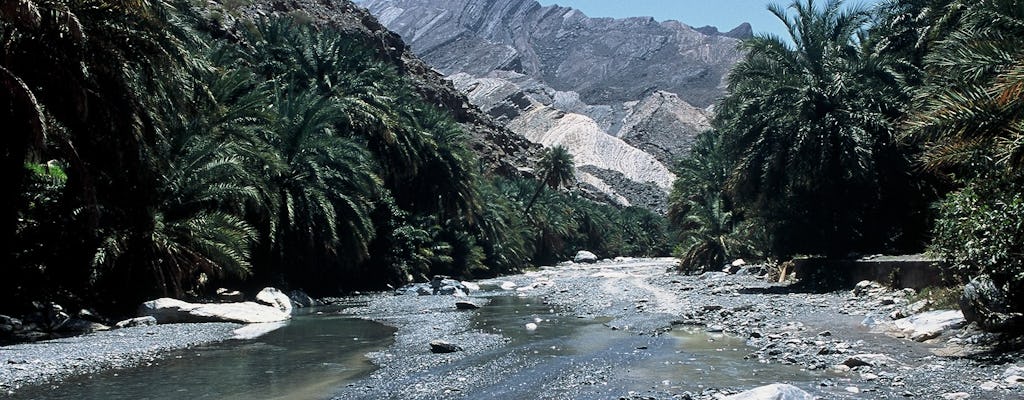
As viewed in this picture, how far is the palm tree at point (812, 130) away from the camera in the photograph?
864 inches

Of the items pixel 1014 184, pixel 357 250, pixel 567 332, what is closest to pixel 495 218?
pixel 357 250

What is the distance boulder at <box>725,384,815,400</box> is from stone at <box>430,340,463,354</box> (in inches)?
224

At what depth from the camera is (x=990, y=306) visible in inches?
391

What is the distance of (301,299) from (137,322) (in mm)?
8318

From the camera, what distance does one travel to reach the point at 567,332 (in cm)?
1562

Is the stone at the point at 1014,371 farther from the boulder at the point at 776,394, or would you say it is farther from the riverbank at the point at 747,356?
the boulder at the point at 776,394

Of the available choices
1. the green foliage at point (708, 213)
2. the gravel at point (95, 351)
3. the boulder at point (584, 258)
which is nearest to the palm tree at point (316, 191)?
the gravel at point (95, 351)

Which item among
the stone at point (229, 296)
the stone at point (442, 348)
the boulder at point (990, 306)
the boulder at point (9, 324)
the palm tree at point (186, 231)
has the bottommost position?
the boulder at point (990, 306)

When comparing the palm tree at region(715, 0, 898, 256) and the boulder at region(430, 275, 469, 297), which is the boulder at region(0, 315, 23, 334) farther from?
the palm tree at region(715, 0, 898, 256)

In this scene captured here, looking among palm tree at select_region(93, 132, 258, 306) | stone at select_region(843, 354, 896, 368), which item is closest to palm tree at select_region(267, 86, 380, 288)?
palm tree at select_region(93, 132, 258, 306)

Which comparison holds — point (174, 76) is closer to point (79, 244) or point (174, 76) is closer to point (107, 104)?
point (107, 104)

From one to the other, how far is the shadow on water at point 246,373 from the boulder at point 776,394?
14.9 feet

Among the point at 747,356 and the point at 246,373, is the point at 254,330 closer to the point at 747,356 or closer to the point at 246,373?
the point at 246,373

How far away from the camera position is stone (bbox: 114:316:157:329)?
51.3ft
